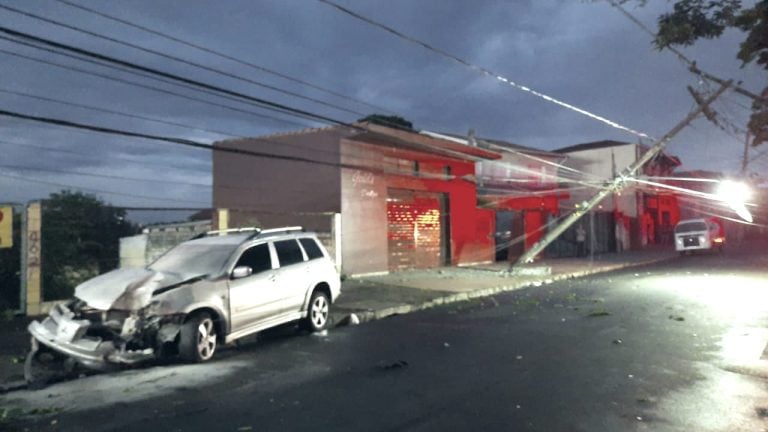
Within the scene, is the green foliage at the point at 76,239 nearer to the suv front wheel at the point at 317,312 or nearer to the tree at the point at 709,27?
the suv front wheel at the point at 317,312

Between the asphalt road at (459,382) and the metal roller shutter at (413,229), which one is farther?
the metal roller shutter at (413,229)

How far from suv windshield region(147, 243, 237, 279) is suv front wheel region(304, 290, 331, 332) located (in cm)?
199

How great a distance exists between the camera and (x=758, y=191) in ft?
139

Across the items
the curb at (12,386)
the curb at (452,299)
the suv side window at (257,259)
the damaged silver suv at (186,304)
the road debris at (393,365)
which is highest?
the suv side window at (257,259)

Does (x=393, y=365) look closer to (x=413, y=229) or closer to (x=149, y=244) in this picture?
(x=149, y=244)

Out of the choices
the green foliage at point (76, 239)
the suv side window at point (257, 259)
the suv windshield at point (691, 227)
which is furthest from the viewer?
the suv windshield at point (691, 227)

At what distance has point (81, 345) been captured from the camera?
7402mm

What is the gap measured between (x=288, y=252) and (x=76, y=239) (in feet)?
18.8

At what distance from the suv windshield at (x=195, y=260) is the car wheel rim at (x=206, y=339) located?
81cm

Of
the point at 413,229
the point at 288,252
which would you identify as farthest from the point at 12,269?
the point at 413,229

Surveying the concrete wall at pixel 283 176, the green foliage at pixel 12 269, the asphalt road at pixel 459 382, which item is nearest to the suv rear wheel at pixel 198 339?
the asphalt road at pixel 459 382

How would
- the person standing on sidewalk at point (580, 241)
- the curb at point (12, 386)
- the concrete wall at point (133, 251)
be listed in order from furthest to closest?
the person standing on sidewalk at point (580, 241) < the concrete wall at point (133, 251) < the curb at point (12, 386)

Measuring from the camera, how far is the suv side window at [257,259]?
938cm

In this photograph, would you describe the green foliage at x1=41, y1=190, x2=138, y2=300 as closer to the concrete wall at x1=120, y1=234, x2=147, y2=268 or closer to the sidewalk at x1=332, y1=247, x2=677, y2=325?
the concrete wall at x1=120, y1=234, x2=147, y2=268
